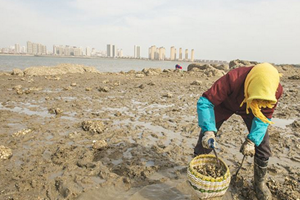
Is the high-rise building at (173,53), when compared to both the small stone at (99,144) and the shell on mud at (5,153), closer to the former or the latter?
the small stone at (99,144)

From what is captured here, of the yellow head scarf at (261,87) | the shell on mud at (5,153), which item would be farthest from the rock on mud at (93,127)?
the yellow head scarf at (261,87)

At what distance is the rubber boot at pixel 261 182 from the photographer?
2.61 m

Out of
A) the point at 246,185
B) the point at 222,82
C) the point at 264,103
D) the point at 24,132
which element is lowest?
the point at 246,185

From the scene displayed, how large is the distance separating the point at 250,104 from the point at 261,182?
114 cm

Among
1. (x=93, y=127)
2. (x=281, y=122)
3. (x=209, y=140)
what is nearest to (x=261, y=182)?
(x=209, y=140)

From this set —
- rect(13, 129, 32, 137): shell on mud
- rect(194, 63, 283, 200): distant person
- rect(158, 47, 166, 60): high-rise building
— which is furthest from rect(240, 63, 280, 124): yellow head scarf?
rect(158, 47, 166, 60): high-rise building

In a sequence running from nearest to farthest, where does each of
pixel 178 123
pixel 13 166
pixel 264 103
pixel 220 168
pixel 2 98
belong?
pixel 264 103
pixel 220 168
pixel 13 166
pixel 178 123
pixel 2 98

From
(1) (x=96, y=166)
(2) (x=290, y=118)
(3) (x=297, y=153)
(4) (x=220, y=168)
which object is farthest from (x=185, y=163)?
(2) (x=290, y=118)

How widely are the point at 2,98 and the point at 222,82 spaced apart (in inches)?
301

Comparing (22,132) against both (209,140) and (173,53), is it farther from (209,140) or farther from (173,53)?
(173,53)

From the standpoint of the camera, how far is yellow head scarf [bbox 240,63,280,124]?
204cm

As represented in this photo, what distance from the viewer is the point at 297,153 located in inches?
151

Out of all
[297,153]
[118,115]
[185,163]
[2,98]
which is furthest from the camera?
[2,98]

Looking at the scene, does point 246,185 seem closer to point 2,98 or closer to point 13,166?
point 13,166
